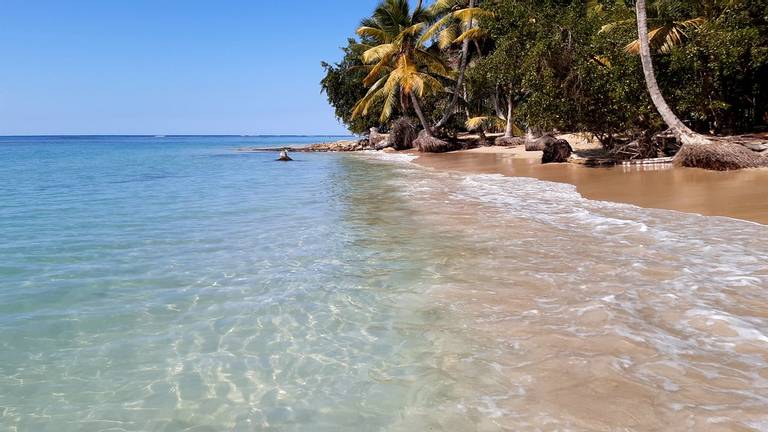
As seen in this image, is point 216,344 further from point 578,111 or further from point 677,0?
point 677,0

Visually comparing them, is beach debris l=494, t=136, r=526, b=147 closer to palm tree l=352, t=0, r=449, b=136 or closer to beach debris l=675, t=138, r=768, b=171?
palm tree l=352, t=0, r=449, b=136

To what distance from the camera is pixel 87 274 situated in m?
6.05

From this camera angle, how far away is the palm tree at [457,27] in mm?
28688

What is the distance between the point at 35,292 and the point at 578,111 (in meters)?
17.7

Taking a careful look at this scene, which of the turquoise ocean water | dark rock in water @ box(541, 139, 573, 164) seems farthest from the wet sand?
the turquoise ocean water

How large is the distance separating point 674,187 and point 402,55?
23.1 meters

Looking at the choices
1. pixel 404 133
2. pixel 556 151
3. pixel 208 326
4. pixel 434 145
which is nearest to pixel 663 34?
pixel 556 151

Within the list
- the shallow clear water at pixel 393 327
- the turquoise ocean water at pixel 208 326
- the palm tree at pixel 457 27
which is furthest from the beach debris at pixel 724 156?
the palm tree at pixel 457 27

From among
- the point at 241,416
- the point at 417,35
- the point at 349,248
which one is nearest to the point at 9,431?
the point at 241,416

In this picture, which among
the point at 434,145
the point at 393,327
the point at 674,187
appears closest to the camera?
the point at 393,327

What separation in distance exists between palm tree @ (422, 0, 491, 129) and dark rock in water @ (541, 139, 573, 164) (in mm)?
10476

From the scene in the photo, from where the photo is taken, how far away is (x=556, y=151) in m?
20.5

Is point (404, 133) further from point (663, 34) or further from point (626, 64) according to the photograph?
point (626, 64)

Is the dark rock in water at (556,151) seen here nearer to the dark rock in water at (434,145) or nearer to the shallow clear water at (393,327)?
the shallow clear water at (393,327)
